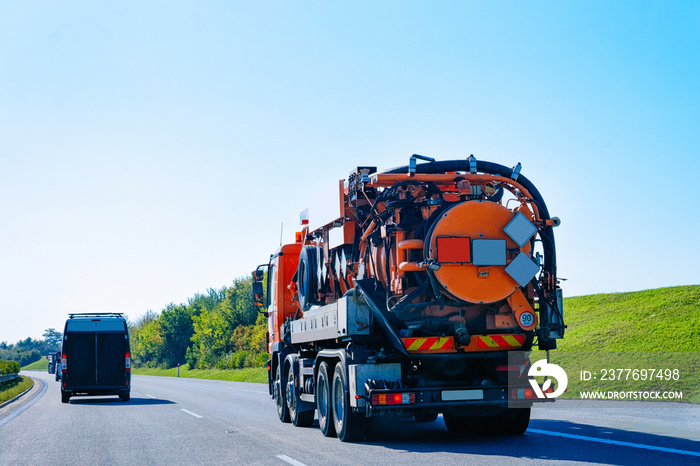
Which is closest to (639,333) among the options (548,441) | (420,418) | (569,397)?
(569,397)

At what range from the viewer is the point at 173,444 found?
1142cm

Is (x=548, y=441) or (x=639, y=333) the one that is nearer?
(x=548, y=441)

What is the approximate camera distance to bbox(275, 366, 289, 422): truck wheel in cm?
1494

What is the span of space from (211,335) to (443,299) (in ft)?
210

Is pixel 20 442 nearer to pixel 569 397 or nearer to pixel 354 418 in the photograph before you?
pixel 354 418

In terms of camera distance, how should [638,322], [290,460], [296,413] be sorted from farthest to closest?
[638,322]
[296,413]
[290,460]

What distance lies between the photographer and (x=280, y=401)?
50.6ft

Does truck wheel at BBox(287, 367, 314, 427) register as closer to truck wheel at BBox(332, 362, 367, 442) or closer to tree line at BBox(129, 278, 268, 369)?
truck wheel at BBox(332, 362, 367, 442)

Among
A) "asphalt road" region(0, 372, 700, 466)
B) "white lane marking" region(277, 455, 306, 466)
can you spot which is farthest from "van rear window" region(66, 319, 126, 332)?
"white lane marking" region(277, 455, 306, 466)

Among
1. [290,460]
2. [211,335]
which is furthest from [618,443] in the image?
[211,335]

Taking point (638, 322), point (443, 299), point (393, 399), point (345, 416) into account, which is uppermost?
point (443, 299)

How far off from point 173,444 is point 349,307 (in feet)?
11.0

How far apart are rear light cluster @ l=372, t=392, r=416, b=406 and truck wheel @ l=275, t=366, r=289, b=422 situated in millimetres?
5344

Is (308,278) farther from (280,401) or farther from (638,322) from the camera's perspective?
(638,322)
